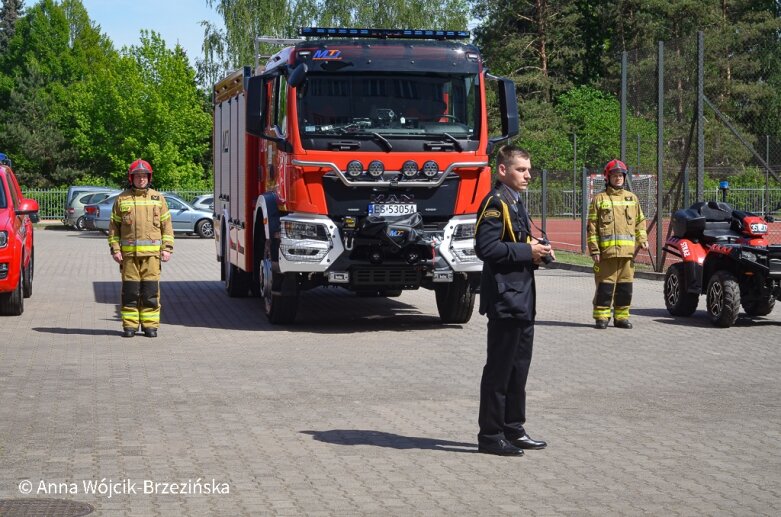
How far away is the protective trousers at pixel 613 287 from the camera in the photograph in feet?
48.9

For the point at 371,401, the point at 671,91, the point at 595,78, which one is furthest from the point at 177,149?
the point at 371,401

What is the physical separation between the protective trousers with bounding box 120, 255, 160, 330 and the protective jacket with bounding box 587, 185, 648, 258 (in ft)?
16.0

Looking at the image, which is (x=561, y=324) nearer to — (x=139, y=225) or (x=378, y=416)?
(x=139, y=225)

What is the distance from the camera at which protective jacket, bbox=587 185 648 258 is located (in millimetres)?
14953

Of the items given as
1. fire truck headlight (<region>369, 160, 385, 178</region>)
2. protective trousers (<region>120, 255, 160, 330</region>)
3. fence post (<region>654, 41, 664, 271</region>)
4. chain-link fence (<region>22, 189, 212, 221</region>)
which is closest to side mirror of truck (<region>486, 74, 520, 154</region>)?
fire truck headlight (<region>369, 160, 385, 178</region>)

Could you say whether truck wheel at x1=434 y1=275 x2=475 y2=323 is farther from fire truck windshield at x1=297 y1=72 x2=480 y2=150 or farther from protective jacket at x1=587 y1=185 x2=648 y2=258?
fire truck windshield at x1=297 y1=72 x2=480 y2=150

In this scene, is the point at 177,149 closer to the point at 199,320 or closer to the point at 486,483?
the point at 199,320

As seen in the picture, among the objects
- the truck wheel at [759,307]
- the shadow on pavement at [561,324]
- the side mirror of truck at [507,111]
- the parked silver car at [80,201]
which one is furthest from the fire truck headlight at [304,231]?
the parked silver car at [80,201]

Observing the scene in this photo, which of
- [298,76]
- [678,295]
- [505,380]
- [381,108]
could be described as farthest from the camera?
[678,295]

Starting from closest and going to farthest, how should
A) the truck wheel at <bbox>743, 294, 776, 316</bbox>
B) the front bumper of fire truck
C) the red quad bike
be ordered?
the front bumper of fire truck, the red quad bike, the truck wheel at <bbox>743, 294, 776, 316</bbox>

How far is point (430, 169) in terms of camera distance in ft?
46.8

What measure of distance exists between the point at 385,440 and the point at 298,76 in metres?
6.89

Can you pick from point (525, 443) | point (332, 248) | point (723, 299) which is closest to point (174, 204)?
point (332, 248)

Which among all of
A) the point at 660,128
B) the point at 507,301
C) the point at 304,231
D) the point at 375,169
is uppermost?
the point at 660,128
